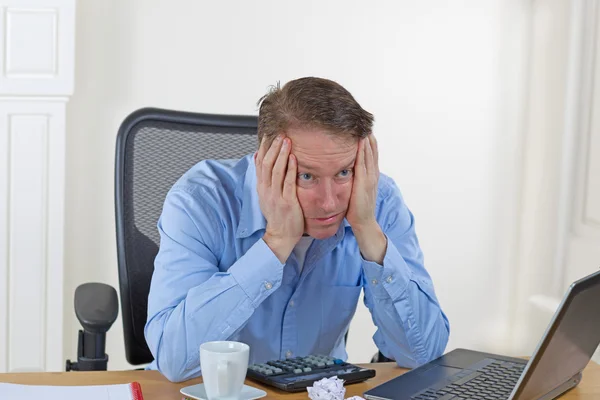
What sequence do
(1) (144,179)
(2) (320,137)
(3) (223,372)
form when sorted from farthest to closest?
(1) (144,179) → (2) (320,137) → (3) (223,372)

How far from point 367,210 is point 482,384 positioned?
359mm

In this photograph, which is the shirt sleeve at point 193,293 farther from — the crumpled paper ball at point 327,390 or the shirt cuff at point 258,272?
the crumpled paper ball at point 327,390

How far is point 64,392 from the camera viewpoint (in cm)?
110

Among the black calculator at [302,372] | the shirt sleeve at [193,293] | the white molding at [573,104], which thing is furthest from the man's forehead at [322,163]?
the white molding at [573,104]

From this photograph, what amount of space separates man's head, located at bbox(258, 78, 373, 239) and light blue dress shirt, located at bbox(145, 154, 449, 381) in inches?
4.1

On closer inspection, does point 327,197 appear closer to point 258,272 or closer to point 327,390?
point 258,272

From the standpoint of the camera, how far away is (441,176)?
2.79m

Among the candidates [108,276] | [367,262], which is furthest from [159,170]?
[108,276]

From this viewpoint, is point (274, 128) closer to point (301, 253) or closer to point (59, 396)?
point (301, 253)

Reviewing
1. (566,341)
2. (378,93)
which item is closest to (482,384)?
(566,341)

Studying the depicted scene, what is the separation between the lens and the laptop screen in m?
0.93

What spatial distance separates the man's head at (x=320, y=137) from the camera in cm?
131

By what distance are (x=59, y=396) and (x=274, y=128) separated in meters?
0.54

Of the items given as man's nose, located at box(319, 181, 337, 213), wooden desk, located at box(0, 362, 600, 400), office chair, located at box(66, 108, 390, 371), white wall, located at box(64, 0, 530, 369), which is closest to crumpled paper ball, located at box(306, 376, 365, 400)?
wooden desk, located at box(0, 362, 600, 400)
